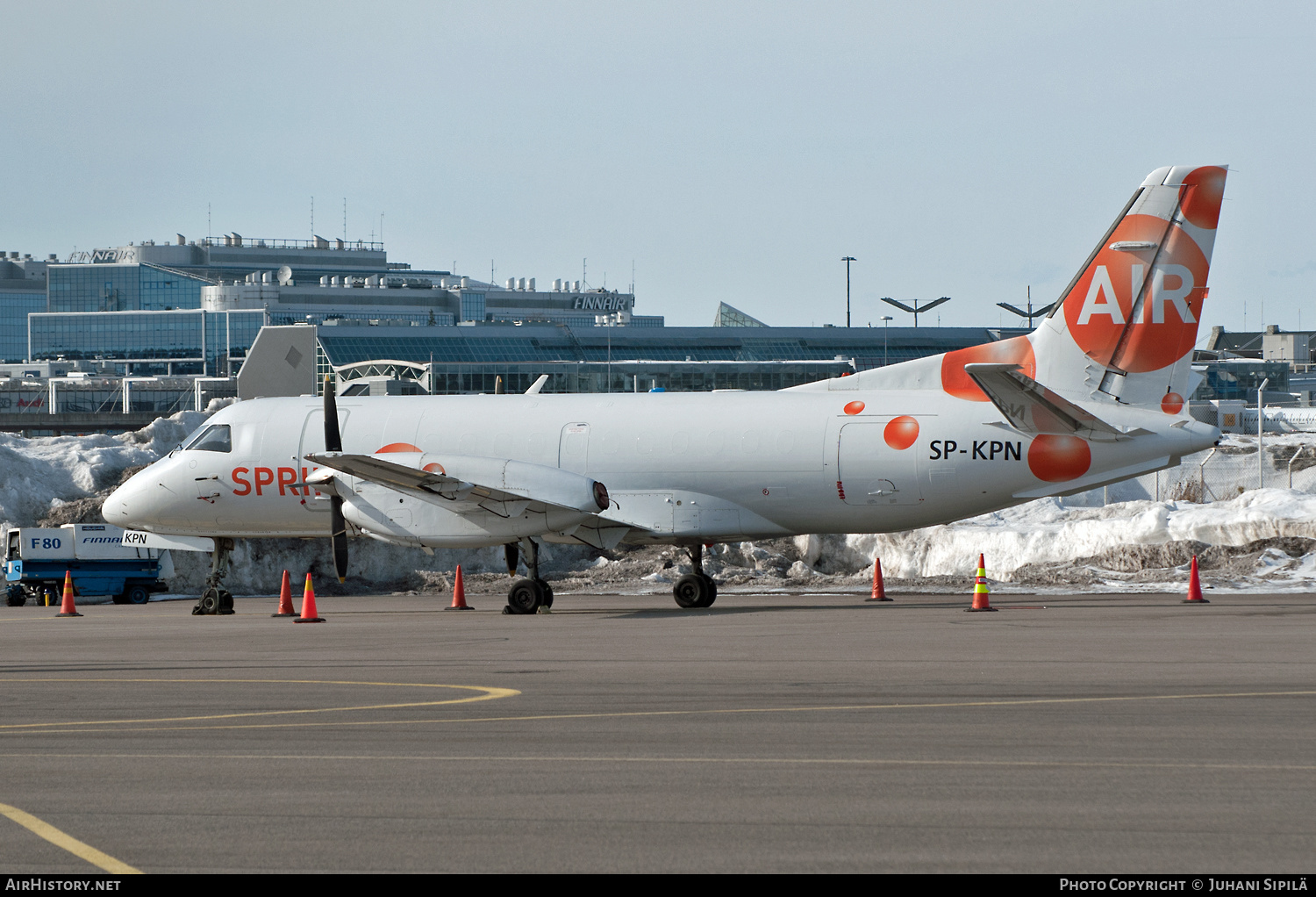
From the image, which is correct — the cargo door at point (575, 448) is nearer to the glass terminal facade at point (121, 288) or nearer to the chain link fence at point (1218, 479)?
the chain link fence at point (1218, 479)

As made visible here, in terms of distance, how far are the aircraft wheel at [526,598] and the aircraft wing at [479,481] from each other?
1.54m

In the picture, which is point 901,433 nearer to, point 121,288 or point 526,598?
point 526,598

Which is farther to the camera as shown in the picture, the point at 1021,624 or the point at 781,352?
the point at 781,352

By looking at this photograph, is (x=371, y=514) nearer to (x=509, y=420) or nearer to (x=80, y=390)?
(x=509, y=420)

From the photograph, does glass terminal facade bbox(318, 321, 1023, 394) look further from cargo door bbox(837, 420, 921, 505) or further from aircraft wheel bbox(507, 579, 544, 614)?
cargo door bbox(837, 420, 921, 505)

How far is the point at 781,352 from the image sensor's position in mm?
119750

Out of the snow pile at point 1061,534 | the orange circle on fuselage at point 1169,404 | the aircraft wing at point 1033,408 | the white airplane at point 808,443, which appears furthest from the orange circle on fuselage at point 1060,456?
the snow pile at point 1061,534

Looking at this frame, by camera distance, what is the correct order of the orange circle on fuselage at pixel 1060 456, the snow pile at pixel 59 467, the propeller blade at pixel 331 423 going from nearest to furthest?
the orange circle on fuselage at pixel 1060 456 → the propeller blade at pixel 331 423 → the snow pile at pixel 59 467

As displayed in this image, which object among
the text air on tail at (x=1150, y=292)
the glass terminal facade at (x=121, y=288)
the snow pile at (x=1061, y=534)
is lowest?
the snow pile at (x=1061, y=534)

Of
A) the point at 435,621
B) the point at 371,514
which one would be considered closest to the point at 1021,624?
the point at 435,621

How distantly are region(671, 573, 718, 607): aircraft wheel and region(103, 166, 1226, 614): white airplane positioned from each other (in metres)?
0.04

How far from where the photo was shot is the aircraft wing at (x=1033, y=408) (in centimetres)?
2202

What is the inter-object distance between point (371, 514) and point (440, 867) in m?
17.9

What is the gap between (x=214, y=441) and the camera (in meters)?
26.9
